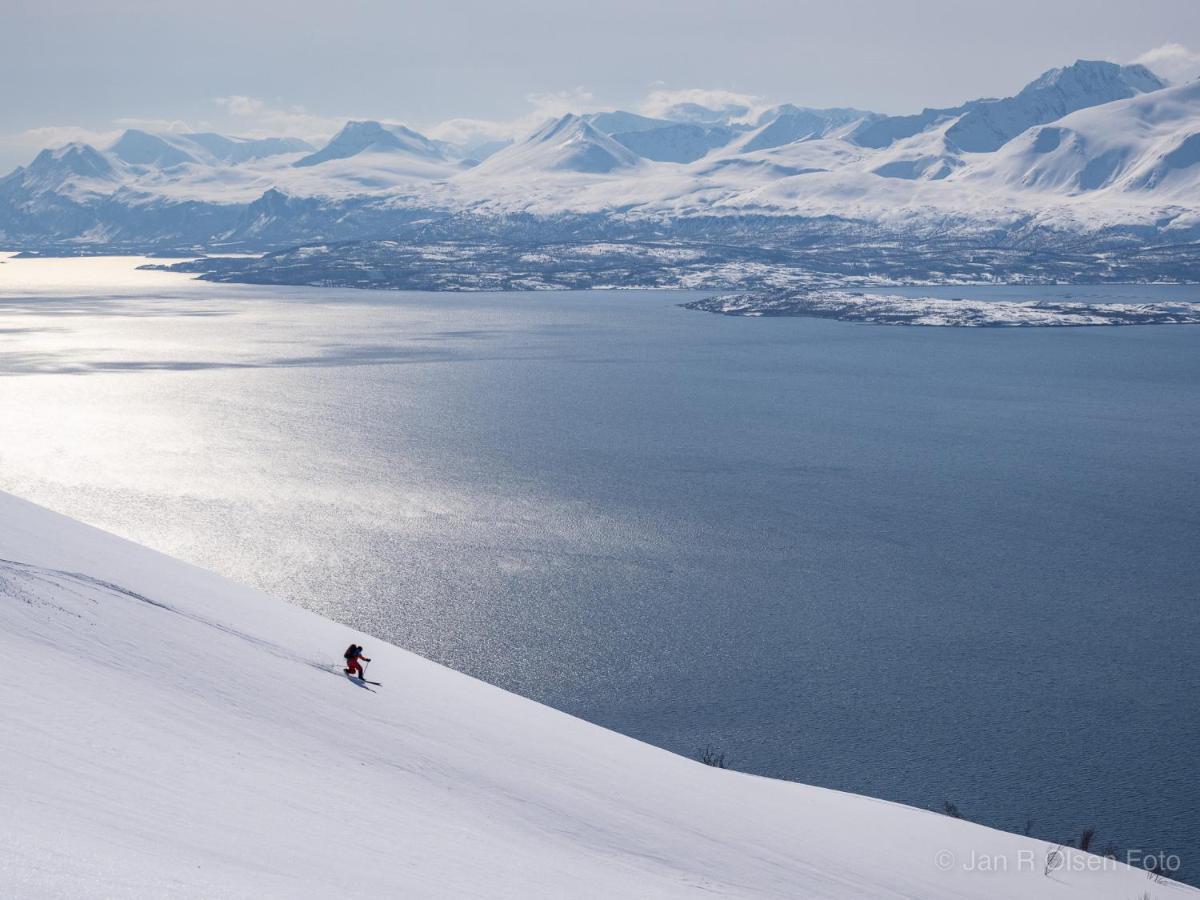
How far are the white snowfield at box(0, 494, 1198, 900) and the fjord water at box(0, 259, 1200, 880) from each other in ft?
17.0

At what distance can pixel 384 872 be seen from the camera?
14961 millimetres

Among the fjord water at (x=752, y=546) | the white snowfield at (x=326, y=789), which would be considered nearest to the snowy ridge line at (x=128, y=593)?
the white snowfield at (x=326, y=789)

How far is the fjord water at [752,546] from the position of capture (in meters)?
44.8

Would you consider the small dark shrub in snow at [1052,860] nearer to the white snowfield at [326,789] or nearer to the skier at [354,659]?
the white snowfield at [326,789]

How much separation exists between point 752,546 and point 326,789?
54.2 meters

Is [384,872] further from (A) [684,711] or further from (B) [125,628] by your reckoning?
(A) [684,711]

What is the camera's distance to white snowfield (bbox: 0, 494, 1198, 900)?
45.3 ft

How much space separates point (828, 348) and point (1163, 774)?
6310 inches

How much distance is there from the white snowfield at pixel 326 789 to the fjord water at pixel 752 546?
5.17 m

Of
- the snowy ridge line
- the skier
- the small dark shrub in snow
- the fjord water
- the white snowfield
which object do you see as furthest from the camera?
the fjord water

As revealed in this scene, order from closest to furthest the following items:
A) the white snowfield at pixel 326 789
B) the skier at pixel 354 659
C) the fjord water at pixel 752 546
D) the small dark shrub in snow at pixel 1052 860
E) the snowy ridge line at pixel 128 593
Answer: the white snowfield at pixel 326 789
the snowy ridge line at pixel 128 593
the small dark shrub in snow at pixel 1052 860
the skier at pixel 354 659
the fjord water at pixel 752 546

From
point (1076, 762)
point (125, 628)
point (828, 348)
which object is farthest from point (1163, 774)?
point (828, 348)

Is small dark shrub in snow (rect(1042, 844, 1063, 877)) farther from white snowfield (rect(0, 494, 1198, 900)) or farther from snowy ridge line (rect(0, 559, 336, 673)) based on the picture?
snowy ridge line (rect(0, 559, 336, 673))

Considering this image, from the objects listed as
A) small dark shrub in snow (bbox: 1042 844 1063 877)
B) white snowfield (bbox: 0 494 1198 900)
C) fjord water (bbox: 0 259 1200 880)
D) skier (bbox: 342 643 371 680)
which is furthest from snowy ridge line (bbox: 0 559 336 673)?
small dark shrub in snow (bbox: 1042 844 1063 877)
